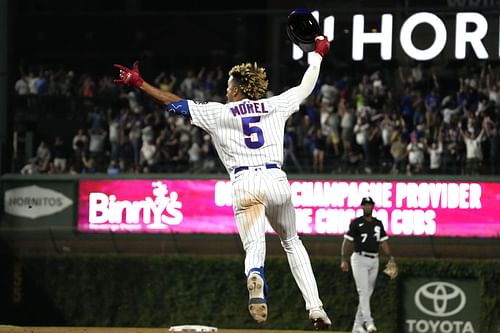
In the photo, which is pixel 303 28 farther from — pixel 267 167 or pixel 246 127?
pixel 267 167

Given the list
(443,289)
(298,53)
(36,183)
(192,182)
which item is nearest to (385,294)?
(443,289)

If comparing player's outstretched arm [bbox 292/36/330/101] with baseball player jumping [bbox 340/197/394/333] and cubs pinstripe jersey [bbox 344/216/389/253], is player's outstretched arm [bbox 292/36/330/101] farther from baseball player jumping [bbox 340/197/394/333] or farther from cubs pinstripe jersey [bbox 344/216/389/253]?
cubs pinstripe jersey [bbox 344/216/389/253]

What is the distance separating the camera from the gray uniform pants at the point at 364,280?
54.1ft

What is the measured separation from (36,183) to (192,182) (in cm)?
301

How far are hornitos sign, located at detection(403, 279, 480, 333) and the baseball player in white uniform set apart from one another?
34.8 ft

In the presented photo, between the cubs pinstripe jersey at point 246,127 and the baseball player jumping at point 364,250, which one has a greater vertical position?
the cubs pinstripe jersey at point 246,127

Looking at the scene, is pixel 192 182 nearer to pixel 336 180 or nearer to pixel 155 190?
pixel 155 190

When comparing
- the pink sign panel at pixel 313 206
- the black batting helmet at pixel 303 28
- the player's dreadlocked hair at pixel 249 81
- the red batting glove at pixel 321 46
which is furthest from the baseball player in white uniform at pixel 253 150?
the pink sign panel at pixel 313 206

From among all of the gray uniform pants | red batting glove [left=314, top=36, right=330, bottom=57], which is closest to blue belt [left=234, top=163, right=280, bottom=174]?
red batting glove [left=314, top=36, right=330, bottom=57]

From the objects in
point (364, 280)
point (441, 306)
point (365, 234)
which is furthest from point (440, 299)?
point (365, 234)

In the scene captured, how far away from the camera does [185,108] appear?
28.8 ft

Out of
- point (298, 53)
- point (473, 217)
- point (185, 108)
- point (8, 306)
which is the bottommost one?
point (8, 306)

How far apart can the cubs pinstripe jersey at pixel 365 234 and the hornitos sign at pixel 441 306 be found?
2893mm

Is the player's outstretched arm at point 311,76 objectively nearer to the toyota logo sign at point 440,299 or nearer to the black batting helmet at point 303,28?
the black batting helmet at point 303,28
